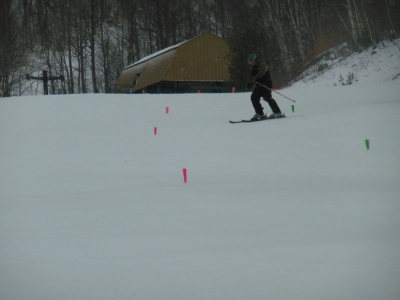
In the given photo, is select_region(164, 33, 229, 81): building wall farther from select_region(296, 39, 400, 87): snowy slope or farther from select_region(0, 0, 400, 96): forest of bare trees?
select_region(296, 39, 400, 87): snowy slope

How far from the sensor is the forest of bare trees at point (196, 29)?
983 inches

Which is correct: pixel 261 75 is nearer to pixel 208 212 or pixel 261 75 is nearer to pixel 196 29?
pixel 208 212

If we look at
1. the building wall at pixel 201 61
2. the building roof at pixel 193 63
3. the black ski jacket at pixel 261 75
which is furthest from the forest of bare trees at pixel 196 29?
the black ski jacket at pixel 261 75

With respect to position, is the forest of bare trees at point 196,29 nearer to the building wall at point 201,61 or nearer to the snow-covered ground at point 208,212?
the building wall at point 201,61

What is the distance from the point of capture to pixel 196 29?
154 ft

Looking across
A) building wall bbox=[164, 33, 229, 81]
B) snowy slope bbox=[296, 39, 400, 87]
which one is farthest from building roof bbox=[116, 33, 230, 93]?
snowy slope bbox=[296, 39, 400, 87]

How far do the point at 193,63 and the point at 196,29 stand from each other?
18.1 metres

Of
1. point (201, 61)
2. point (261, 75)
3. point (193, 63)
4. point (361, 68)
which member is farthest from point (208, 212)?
point (201, 61)

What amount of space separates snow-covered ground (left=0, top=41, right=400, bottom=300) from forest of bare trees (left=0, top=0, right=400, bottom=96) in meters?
14.7

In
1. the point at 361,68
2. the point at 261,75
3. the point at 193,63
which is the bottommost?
the point at 261,75

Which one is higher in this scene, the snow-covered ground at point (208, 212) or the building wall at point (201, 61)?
the building wall at point (201, 61)

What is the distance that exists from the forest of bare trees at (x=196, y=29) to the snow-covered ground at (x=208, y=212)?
48.2ft

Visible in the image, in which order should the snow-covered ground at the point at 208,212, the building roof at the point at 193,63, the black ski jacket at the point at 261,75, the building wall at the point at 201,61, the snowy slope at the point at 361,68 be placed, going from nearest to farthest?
1. the snow-covered ground at the point at 208,212
2. the black ski jacket at the point at 261,75
3. the snowy slope at the point at 361,68
4. the building roof at the point at 193,63
5. the building wall at the point at 201,61

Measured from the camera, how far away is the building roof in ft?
96.2
